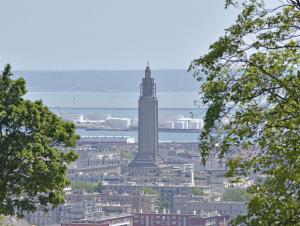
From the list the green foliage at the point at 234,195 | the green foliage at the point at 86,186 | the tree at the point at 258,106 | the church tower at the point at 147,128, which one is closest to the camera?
the tree at the point at 258,106

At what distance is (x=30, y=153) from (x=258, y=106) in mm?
4943

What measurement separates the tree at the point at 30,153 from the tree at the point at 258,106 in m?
4.62

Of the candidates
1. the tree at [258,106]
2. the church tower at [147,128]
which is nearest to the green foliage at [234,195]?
the church tower at [147,128]

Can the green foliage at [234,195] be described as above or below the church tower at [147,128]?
below

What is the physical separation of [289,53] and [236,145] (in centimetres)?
78

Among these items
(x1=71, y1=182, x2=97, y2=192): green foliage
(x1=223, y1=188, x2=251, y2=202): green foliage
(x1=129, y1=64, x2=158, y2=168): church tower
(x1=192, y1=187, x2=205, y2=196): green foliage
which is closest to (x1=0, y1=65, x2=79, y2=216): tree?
(x1=223, y1=188, x2=251, y2=202): green foliage

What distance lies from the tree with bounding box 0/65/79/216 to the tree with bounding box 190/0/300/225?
4616 mm

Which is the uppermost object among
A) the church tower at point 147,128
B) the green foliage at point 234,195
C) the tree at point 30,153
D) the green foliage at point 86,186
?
the church tower at point 147,128

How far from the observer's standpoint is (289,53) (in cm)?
1022

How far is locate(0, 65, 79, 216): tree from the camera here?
14.6 meters

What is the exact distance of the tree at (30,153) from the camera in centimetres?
1460

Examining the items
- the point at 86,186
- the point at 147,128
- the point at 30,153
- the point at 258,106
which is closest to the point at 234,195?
the point at 86,186

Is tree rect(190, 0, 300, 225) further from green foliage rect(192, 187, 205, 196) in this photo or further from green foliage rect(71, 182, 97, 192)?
green foliage rect(71, 182, 97, 192)

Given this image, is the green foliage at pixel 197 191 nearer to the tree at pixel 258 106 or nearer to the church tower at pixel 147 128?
the church tower at pixel 147 128
